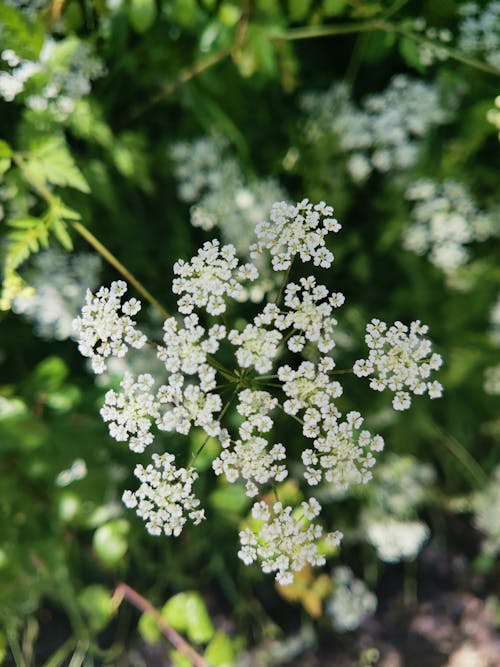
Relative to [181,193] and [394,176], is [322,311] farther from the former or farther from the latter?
[394,176]

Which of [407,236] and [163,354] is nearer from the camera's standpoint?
[163,354]

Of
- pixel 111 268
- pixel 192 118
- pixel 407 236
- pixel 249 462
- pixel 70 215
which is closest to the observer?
pixel 249 462

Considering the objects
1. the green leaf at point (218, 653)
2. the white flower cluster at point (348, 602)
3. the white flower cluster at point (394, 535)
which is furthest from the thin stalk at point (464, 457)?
the green leaf at point (218, 653)

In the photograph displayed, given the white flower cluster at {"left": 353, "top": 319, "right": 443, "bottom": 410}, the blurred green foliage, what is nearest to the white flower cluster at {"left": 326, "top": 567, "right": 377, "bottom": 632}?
the blurred green foliage

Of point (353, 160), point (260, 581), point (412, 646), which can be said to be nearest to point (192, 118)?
point (353, 160)

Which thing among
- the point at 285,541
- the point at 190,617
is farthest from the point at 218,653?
the point at 285,541

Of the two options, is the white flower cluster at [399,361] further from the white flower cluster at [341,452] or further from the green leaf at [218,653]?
the green leaf at [218,653]
